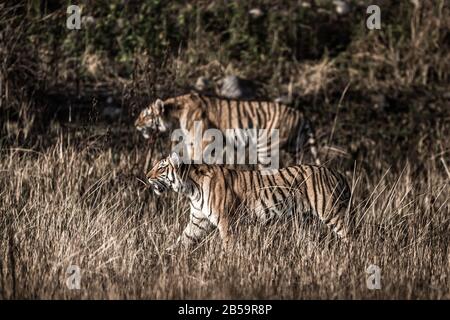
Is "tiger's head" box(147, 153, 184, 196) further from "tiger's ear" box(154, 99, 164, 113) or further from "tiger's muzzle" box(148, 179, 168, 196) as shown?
"tiger's ear" box(154, 99, 164, 113)

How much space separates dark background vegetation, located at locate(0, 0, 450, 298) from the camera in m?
7.01

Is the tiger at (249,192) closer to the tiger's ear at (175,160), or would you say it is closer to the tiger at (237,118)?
the tiger's ear at (175,160)

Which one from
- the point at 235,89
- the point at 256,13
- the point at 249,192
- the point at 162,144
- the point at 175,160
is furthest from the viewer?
the point at 256,13

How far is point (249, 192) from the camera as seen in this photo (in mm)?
8188

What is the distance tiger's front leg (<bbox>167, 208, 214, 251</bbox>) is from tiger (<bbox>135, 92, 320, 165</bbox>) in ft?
10.4

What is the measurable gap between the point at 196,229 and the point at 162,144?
11.1 ft

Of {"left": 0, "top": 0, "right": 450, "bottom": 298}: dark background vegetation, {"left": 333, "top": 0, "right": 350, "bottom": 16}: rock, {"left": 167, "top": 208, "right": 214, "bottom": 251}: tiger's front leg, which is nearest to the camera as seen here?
{"left": 0, "top": 0, "right": 450, "bottom": 298}: dark background vegetation

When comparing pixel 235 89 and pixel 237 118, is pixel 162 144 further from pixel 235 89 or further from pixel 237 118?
pixel 235 89

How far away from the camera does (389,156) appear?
12.0 meters

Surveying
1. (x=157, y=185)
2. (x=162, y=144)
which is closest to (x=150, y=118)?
(x=162, y=144)

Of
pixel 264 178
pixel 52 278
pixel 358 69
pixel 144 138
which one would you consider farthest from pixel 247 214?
pixel 358 69

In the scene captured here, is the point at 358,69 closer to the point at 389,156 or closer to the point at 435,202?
the point at 389,156

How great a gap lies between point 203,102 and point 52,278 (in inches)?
208

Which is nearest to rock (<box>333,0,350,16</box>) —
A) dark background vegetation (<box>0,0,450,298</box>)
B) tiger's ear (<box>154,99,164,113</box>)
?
dark background vegetation (<box>0,0,450,298</box>)
